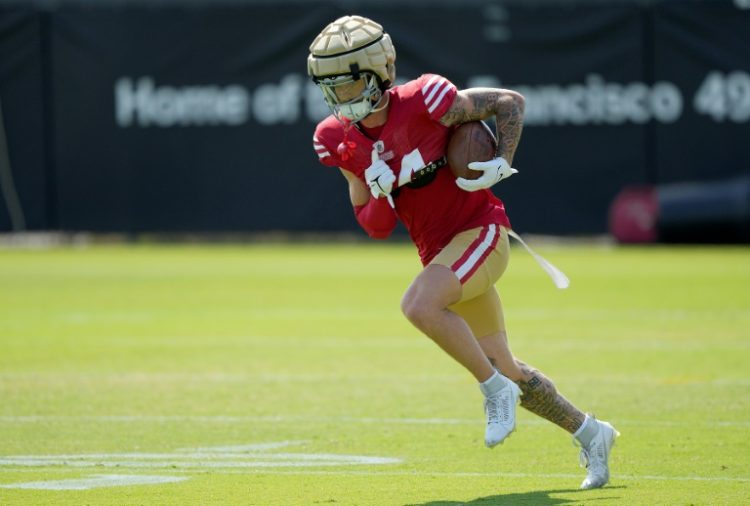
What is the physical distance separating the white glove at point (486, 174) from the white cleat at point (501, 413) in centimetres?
88

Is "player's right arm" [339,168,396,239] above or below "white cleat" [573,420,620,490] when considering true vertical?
above

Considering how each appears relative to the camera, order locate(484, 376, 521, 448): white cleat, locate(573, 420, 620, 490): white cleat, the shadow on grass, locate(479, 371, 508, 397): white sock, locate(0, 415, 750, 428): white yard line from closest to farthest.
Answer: the shadow on grass < locate(484, 376, 521, 448): white cleat < locate(479, 371, 508, 397): white sock < locate(573, 420, 620, 490): white cleat < locate(0, 415, 750, 428): white yard line

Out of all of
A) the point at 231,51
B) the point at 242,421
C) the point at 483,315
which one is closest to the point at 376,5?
the point at 231,51

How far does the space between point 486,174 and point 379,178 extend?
0.50 m

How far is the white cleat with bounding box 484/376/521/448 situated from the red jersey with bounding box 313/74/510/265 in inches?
31.9

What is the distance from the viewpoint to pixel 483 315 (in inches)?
270

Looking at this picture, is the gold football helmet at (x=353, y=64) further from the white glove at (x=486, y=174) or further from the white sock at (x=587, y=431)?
the white sock at (x=587, y=431)

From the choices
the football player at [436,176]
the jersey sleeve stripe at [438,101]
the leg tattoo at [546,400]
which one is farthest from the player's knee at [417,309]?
the jersey sleeve stripe at [438,101]

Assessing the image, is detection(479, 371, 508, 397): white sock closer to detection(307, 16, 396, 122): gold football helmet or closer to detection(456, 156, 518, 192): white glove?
detection(456, 156, 518, 192): white glove

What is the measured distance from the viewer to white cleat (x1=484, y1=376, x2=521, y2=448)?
20.7 ft

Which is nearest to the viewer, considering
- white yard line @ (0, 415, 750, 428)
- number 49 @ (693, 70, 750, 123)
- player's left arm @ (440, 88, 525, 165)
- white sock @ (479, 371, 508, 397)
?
white sock @ (479, 371, 508, 397)

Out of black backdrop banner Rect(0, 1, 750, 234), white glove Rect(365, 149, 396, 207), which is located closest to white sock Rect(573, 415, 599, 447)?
white glove Rect(365, 149, 396, 207)

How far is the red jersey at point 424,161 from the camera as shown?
6.74 metres

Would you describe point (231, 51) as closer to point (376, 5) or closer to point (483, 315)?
point (376, 5)
